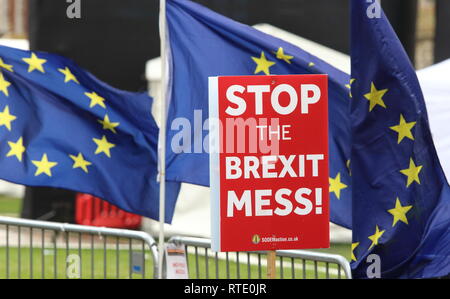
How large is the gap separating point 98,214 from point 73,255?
4.05m

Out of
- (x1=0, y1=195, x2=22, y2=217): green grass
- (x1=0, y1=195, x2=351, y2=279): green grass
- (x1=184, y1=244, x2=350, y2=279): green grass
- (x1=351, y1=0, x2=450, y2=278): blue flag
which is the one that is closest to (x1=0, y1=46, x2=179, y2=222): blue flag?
(x1=351, y1=0, x2=450, y2=278): blue flag

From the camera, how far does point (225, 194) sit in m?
6.86

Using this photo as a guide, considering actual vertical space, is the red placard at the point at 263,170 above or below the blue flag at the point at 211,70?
below

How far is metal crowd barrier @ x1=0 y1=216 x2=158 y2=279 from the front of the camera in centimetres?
948

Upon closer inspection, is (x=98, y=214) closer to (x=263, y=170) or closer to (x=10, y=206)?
(x=10, y=206)

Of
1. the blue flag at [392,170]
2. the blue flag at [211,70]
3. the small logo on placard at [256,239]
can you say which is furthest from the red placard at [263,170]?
the blue flag at [211,70]

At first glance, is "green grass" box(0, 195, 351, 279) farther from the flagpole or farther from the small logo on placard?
the small logo on placard

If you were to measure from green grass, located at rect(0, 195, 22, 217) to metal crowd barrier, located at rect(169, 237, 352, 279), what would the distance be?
4168 millimetres

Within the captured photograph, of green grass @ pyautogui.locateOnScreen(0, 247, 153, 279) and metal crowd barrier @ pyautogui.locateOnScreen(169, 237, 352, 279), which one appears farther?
green grass @ pyautogui.locateOnScreen(0, 247, 153, 279)

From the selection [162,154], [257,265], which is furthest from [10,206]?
[162,154]

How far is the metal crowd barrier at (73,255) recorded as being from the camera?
9484mm

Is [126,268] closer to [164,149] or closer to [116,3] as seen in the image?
[116,3]

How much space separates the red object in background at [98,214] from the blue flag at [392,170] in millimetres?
7972

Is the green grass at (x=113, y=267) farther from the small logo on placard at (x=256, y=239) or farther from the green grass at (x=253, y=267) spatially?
the small logo on placard at (x=256, y=239)
